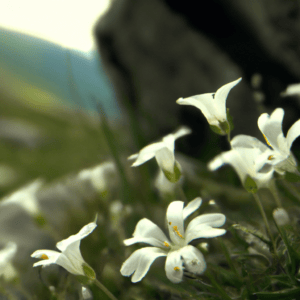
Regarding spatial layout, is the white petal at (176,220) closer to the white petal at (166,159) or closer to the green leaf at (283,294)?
the white petal at (166,159)

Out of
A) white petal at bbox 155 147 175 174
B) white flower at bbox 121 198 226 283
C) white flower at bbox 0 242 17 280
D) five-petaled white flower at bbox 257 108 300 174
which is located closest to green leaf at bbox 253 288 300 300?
white flower at bbox 121 198 226 283

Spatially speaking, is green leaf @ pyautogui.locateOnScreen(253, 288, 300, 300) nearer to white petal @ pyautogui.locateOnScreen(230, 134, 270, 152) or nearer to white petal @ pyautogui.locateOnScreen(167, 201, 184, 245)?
white petal @ pyautogui.locateOnScreen(167, 201, 184, 245)

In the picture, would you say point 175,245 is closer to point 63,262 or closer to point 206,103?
point 63,262

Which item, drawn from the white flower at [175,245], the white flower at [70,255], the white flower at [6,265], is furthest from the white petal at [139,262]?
the white flower at [6,265]

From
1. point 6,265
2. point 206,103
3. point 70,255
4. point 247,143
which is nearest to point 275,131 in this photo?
point 247,143

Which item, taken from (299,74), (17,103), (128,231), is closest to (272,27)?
(299,74)

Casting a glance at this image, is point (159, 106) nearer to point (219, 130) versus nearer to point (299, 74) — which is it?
point (299, 74)
